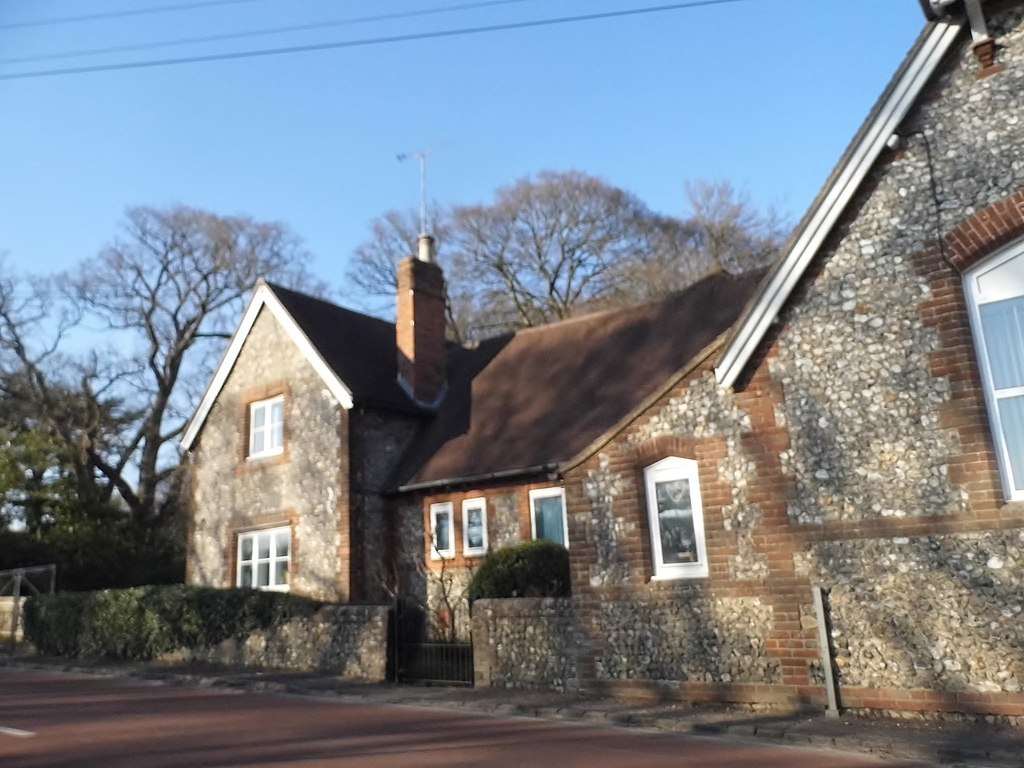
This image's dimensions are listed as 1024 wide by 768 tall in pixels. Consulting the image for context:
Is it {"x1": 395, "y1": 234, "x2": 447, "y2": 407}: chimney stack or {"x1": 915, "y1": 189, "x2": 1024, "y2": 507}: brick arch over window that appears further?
{"x1": 395, "y1": 234, "x2": 447, "y2": 407}: chimney stack

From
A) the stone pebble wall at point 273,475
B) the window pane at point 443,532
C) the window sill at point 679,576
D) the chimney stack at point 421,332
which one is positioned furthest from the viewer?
the chimney stack at point 421,332

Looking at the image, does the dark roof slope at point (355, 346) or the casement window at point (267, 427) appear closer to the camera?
the dark roof slope at point (355, 346)

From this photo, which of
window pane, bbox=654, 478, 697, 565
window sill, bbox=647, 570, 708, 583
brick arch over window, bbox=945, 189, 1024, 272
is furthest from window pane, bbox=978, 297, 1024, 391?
window sill, bbox=647, 570, 708, 583

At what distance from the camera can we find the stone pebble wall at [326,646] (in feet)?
48.2

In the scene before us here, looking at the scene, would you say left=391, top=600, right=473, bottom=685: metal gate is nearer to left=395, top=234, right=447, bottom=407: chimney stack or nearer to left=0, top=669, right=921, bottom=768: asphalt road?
left=0, top=669, right=921, bottom=768: asphalt road

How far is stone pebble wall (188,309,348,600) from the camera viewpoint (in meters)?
18.7

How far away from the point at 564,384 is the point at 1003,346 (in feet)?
34.1

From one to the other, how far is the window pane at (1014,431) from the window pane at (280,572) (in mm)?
15056

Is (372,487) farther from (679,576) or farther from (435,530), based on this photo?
(679,576)

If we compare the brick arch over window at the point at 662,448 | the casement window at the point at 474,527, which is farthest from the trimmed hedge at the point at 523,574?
the brick arch over window at the point at 662,448

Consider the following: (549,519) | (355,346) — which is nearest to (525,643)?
(549,519)

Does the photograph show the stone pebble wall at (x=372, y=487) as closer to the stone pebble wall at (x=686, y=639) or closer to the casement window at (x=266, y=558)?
the casement window at (x=266, y=558)

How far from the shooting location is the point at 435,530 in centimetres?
1816

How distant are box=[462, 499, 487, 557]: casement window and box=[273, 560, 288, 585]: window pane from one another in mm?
4697
